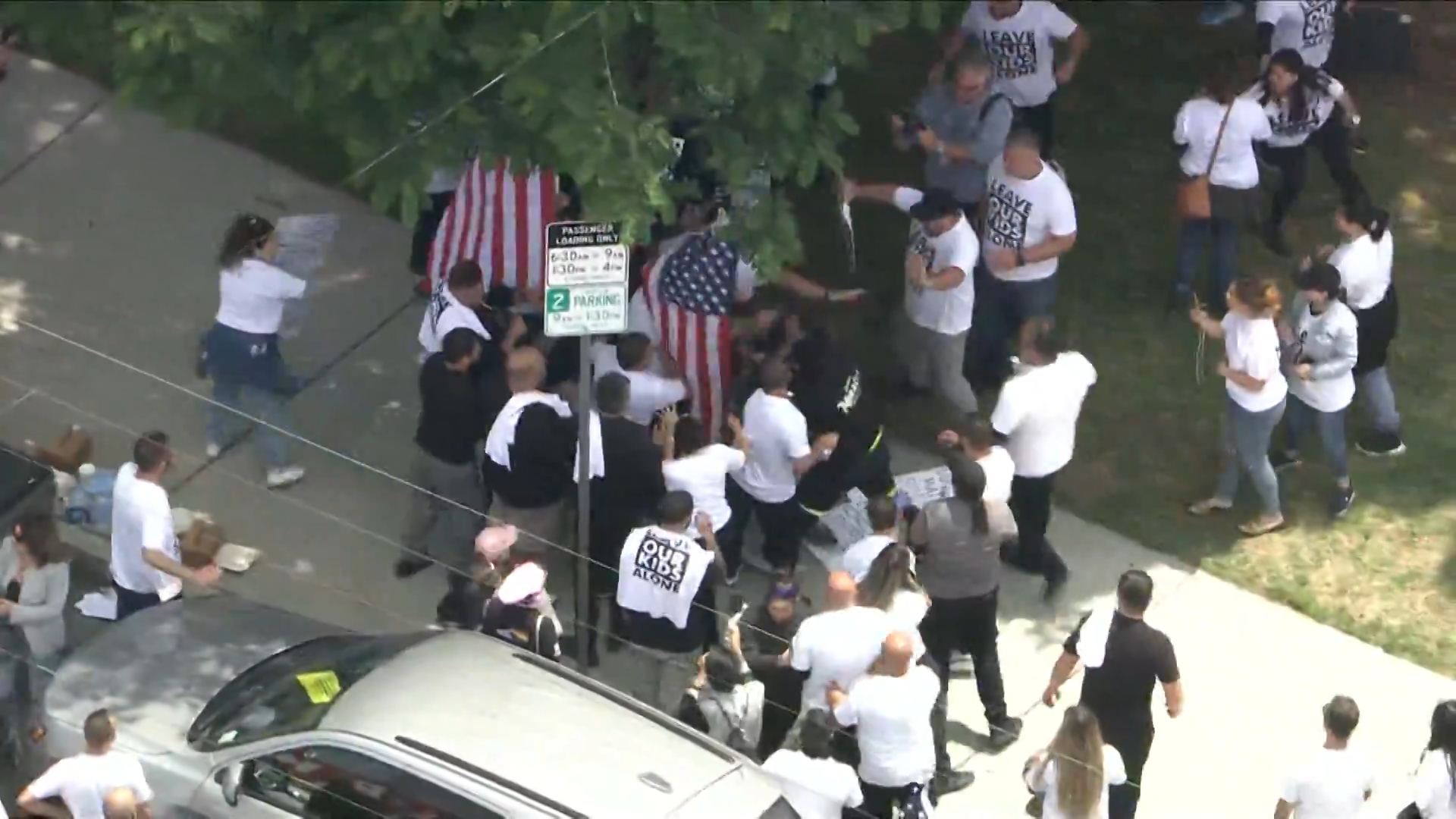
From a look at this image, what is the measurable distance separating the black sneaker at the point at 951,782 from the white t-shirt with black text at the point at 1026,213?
2.86 metres

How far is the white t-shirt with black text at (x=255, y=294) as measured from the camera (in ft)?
34.2

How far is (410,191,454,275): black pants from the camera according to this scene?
12.1 meters

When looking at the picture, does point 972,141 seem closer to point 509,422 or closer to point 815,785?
point 509,422

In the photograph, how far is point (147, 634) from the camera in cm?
927

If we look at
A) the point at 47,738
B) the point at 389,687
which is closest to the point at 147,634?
the point at 47,738

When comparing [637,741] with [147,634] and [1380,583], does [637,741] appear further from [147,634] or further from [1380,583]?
[1380,583]

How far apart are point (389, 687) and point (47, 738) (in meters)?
1.52

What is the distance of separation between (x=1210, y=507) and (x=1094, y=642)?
9.14ft

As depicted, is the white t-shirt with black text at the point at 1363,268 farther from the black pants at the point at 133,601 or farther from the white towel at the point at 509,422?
the black pants at the point at 133,601

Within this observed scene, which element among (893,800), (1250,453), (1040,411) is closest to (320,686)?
(893,800)

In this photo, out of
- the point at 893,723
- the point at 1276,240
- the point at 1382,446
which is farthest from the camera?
the point at 1276,240

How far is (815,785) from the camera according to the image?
320 inches

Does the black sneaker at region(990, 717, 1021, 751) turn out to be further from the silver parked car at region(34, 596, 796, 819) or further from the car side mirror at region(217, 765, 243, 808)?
the car side mirror at region(217, 765, 243, 808)

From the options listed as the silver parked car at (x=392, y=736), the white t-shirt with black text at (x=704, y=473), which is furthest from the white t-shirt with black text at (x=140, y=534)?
the white t-shirt with black text at (x=704, y=473)
